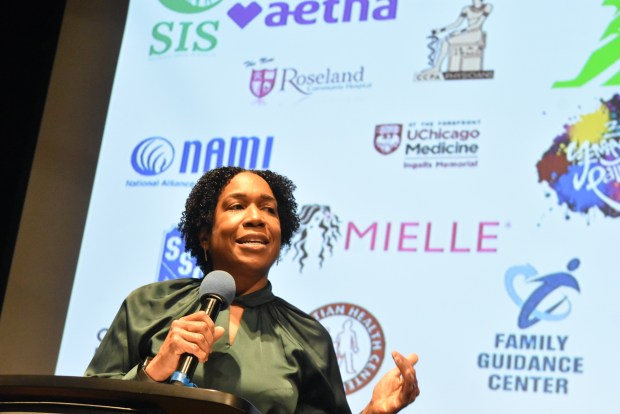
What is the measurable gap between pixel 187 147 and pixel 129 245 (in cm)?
39

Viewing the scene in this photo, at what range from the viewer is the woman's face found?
Answer: 6.57 ft

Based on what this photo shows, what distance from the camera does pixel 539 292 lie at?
2818 mm

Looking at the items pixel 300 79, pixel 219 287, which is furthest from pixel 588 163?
pixel 219 287

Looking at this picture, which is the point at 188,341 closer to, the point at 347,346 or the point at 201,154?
the point at 347,346

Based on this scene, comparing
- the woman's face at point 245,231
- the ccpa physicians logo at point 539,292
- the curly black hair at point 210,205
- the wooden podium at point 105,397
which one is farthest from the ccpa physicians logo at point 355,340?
the wooden podium at point 105,397

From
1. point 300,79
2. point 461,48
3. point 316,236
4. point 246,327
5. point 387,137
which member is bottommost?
point 246,327

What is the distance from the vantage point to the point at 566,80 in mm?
3012

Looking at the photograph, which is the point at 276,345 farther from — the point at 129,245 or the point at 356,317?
the point at 129,245

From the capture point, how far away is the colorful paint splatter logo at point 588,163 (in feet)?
9.38

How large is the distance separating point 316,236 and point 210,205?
3.50ft

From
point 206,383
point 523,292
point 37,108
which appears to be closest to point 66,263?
point 37,108

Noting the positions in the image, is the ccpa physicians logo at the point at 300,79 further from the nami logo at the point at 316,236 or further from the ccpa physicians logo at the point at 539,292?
the ccpa physicians logo at the point at 539,292

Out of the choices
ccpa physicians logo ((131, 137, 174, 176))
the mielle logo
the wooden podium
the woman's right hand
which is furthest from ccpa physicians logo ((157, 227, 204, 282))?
the wooden podium

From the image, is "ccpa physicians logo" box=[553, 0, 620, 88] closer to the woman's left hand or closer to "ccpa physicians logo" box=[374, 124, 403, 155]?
"ccpa physicians logo" box=[374, 124, 403, 155]
